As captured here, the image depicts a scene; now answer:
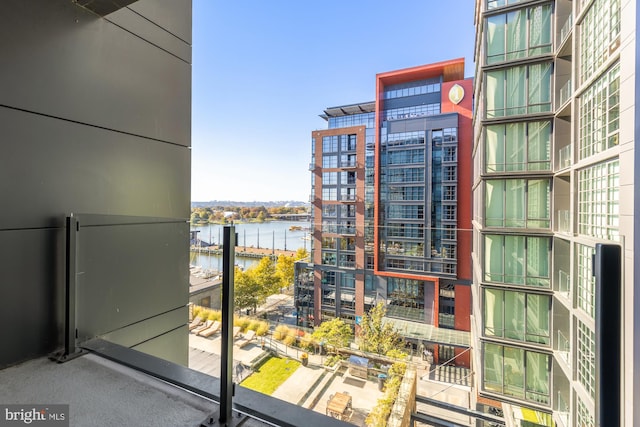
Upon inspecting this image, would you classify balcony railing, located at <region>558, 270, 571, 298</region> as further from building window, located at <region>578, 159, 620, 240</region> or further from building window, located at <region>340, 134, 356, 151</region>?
building window, located at <region>340, 134, 356, 151</region>

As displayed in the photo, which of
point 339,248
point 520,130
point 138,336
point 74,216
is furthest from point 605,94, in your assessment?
point 339,248

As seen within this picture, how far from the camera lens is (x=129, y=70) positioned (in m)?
1.59

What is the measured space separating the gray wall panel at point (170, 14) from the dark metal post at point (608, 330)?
232cm

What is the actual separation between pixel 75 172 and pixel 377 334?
660 centimetres

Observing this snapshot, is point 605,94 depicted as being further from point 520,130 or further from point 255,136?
point 255,136

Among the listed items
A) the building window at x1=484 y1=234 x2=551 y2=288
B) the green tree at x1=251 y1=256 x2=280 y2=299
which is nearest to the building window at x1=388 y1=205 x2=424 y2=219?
the building window at x1=484 y1=234 x2=551 y2=288

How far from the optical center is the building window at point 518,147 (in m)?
3.32

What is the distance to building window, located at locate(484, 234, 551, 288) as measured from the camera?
3207 mm

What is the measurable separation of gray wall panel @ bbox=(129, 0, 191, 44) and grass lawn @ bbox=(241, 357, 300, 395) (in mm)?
2089

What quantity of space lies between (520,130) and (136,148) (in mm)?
4167

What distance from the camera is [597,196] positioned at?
1.54m

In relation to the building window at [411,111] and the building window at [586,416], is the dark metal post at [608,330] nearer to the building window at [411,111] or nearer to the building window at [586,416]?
the building window at [586,416]

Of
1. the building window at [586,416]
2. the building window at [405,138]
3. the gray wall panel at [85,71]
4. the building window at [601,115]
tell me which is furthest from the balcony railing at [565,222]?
the building window at [405,138]

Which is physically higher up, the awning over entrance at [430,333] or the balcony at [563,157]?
the balcony at [563,157]
